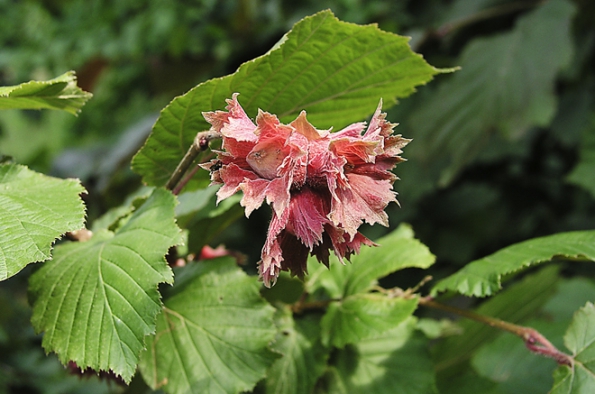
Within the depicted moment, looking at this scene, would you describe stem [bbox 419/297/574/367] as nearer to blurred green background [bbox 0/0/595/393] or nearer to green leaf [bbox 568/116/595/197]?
blurred green background [bbox 0/0/595/393]

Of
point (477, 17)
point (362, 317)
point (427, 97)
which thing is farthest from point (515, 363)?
point (477, 17)

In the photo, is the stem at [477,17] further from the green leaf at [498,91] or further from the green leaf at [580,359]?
the green leaf at [580,359]

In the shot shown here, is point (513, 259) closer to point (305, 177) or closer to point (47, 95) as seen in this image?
point (305, 177)

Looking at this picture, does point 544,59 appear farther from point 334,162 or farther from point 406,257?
point 334,162

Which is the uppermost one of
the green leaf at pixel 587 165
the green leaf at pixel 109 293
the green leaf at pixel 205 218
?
the green leaf at pixel 109 293

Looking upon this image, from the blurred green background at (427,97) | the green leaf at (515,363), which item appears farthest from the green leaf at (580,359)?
the blurred green background at (427,97)

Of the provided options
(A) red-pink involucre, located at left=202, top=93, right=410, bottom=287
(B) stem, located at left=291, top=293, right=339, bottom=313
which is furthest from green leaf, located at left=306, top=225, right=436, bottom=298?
(A) red-pink involucre, located at left=202, top=93, right=410, bottom=287
